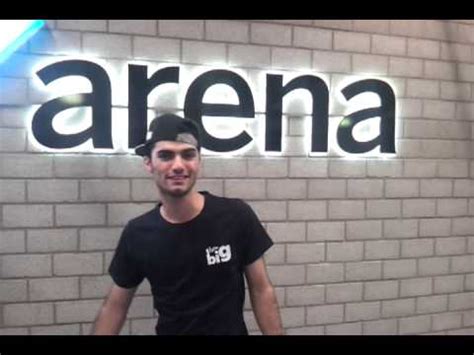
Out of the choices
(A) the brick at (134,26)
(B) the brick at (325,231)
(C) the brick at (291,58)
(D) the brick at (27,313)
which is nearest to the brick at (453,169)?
(B) the brick at (325,231)

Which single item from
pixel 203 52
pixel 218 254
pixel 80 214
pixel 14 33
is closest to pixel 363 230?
pixel 218 254

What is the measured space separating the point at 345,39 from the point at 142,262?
2.01m

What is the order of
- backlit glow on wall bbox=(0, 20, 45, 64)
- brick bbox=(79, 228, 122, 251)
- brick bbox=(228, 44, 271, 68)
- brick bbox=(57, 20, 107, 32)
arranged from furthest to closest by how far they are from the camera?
brick bbox=(228, 44, 271, 68) → brick bbox=(79, 228, 122, 251) → brick bbox=(57, 20, 107, 32) → backlit glow on wall bbox=(0, 20, 45, 64)

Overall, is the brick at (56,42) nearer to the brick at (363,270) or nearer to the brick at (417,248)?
the brick at (363,270)

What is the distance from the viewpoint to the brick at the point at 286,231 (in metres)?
3.11

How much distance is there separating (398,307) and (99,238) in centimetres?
218

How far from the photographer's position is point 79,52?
279 cm

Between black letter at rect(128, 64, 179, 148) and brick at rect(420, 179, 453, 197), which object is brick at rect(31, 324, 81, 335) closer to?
black letter at rect(128, 64, 179, 148)

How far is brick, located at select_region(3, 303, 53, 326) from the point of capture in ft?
9.32

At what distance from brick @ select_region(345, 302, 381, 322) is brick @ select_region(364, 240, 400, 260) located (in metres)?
0.34

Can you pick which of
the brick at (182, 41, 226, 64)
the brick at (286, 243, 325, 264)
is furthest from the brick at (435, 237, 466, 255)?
the brick at (182, 41, 226, 64)

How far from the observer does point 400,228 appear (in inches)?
131
